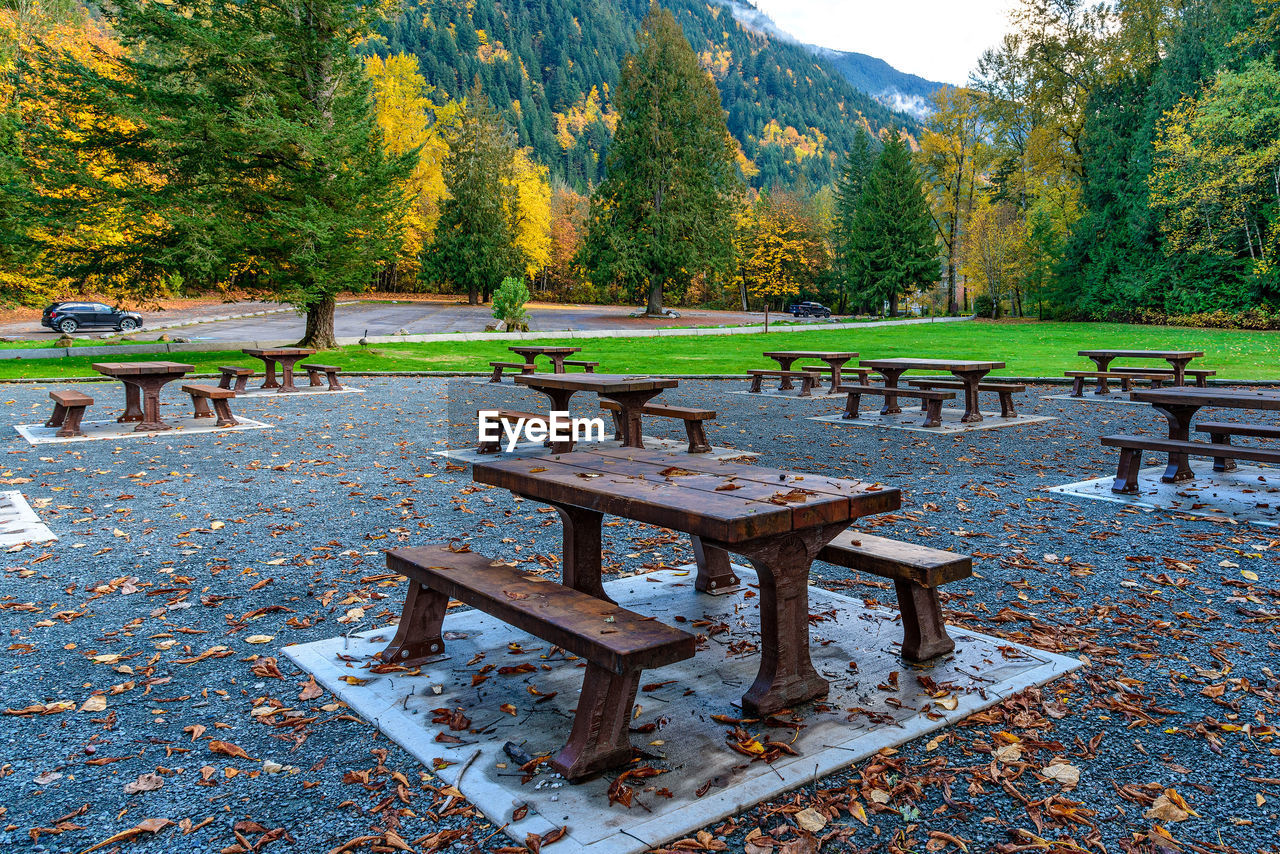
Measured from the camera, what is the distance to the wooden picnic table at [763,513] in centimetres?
292

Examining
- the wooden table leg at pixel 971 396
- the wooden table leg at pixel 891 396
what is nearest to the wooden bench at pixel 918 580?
the wooden table leg at pixel 971 396

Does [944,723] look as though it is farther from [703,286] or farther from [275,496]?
[703,286]

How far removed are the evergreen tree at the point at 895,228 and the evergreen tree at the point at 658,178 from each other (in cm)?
1236

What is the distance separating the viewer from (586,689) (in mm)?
2809

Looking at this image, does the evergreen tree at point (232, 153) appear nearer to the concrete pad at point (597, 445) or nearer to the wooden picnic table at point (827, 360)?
the wooden picnic table at point (827, 360)

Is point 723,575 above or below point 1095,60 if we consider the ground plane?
below

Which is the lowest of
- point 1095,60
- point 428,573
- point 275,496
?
point 275,496

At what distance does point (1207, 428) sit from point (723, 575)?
17.2 feet

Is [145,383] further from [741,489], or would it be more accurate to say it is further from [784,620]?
[784,620]

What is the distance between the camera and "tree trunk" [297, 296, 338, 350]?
22812 millimetres

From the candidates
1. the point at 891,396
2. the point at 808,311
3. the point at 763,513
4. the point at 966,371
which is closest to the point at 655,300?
the point at 808,311

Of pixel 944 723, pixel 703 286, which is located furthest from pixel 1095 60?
pixel 944 723

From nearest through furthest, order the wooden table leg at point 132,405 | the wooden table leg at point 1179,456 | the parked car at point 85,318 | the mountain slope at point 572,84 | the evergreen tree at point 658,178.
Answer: the wooden table leg at point 1179,456, the wooden table leg at point 132,405, the parked car at point 85,318, the evergreen tree at point 658,178, the mountain slope at point 572,84

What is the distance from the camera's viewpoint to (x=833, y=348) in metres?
26.5
